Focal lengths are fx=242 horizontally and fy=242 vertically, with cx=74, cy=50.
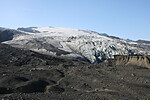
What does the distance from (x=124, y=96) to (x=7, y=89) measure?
396 inches

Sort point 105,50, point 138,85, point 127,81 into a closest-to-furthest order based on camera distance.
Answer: point 138,85
point 127,81
point 105,50

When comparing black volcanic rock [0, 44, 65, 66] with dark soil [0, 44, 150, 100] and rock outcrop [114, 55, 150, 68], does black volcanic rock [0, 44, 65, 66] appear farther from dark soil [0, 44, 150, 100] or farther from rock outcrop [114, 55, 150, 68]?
rock outcrop [114, 55, 150, 68]

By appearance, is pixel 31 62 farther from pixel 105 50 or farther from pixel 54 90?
pixel 105 50

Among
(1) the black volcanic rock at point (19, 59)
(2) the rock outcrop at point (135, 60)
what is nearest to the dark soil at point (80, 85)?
(2) the rock outcrop at point (135, 60)

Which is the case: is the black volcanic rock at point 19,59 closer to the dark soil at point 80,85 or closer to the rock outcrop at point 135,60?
the dark soil at point 80,85

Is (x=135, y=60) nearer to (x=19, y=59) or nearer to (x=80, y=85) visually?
(x=80, y=85)

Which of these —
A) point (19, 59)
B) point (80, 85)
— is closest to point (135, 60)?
point (80, 85)

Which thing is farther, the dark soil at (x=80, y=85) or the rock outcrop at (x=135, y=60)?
the rock outcrop at (x=135, y=60)

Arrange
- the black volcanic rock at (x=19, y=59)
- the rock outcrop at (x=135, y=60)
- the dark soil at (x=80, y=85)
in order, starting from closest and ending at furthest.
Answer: the dark soil at (x=80, y=85) < the rock outcrop at (x=135, y=60) < the black volcanic rock at (x=19, y=59)

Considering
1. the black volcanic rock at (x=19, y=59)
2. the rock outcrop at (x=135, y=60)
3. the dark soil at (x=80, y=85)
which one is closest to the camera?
the dark soil at (x=80, y=85)

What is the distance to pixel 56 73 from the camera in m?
29.2

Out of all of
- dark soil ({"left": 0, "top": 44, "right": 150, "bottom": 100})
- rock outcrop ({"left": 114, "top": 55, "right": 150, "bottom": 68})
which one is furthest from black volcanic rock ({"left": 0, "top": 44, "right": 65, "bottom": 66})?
rock outcrop ({"left": 114, "top": 55, "right": 150, "bottom": 68})

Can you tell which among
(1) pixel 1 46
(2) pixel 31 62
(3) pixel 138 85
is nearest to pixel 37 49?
(1) pixel 1 46

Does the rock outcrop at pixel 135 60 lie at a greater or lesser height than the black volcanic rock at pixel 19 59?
greater
